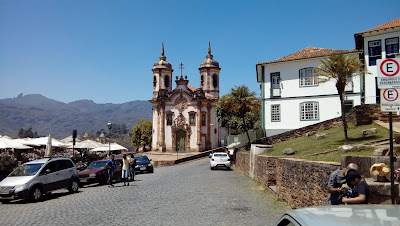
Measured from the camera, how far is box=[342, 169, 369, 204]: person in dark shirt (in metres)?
6.17

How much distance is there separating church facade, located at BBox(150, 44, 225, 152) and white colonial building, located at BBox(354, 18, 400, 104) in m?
30.2

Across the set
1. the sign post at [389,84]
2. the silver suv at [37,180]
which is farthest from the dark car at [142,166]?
the sign post at [389,84]

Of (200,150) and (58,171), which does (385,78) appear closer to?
(58,171)

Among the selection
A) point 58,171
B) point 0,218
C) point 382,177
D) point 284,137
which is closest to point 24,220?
point 0,218

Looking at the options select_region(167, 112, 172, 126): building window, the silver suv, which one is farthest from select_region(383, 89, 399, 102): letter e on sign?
select_region(167, 112, 172, 126): building window

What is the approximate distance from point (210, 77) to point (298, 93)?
27562mm

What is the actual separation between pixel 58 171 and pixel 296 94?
2310 centimetres

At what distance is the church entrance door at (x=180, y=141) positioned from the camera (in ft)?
188

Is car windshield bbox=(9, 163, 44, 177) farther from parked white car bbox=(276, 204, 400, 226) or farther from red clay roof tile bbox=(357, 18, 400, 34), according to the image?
red clay roof tile bbox=(357, 18, 400, 34)

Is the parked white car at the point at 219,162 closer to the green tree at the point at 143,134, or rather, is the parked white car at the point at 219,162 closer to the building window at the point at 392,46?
the building window at the point at 392,46

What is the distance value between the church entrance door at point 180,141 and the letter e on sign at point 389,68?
51.3 metres

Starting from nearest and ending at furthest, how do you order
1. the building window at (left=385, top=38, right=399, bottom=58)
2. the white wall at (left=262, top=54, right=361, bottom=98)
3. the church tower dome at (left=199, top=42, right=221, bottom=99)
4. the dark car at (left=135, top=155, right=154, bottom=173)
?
the building window at (left=385, top=38, right=399, bottom=58), the dark car at (left=135, top=155, right=154, bottom=173), the white wall at (left=262, top=54, right=361, bottom=98), the church tower dome at (left=199, top=42, right=221, bottom=99)

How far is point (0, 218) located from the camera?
36.9 feet

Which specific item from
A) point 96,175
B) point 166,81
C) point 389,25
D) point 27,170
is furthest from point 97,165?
point 166,81
